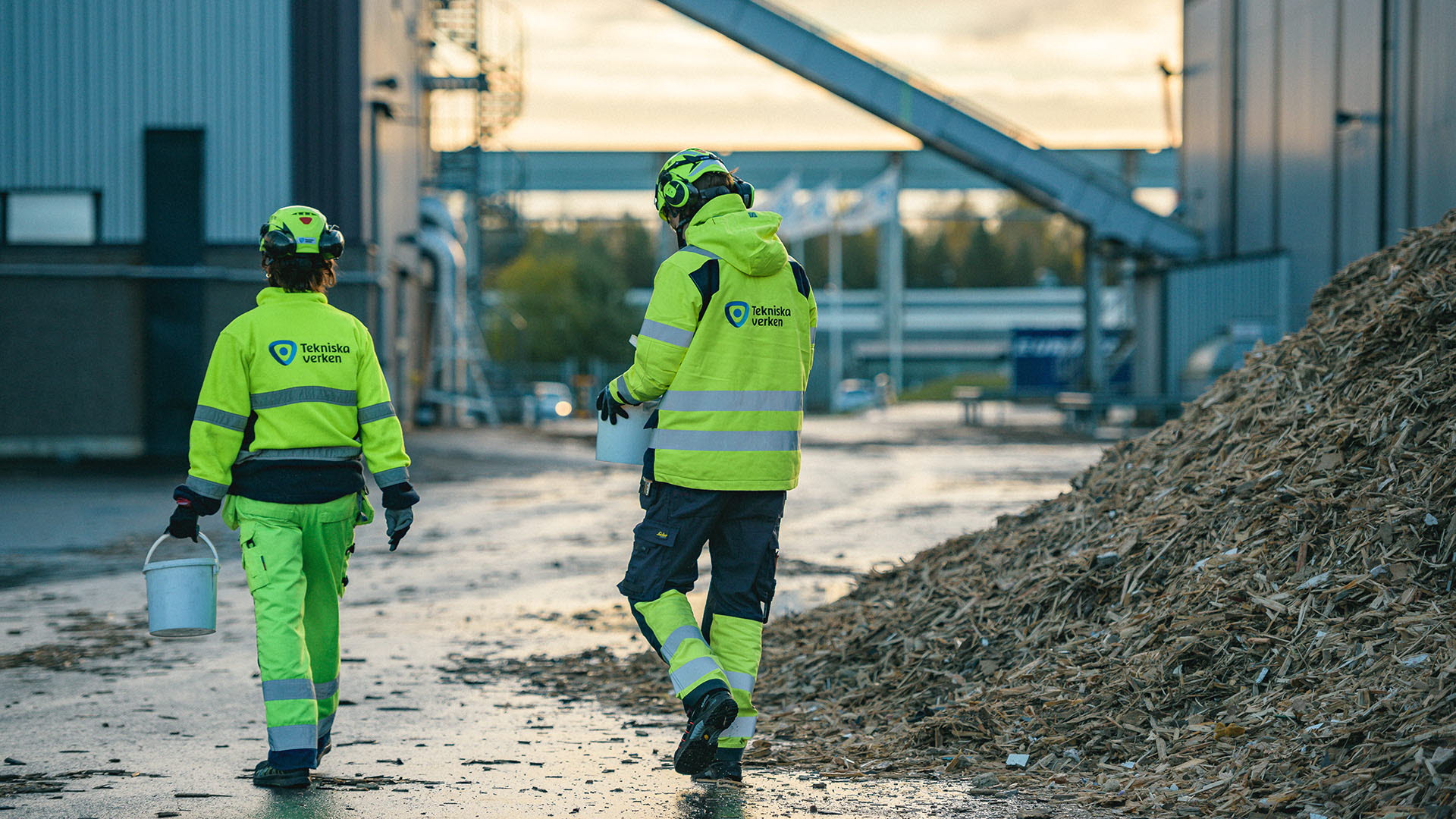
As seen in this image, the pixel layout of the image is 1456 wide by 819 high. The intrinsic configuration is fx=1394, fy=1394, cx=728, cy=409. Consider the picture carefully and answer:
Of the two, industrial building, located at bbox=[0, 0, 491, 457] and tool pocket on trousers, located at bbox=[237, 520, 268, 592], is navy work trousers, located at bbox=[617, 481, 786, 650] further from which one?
industrial building, located at bbox=[0, 0, 491, 457]

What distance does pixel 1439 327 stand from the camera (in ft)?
18.9

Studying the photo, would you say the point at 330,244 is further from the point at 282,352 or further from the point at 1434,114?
the point at 1434,114

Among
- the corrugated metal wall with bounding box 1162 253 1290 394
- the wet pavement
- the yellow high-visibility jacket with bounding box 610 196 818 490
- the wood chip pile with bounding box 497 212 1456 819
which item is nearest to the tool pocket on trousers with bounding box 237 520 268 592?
the wet pavement

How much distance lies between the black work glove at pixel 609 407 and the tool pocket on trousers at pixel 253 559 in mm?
1189

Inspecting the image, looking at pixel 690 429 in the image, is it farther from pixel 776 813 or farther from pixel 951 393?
pixel 951 393

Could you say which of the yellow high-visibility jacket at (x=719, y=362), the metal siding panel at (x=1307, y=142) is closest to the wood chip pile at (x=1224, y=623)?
the yellow high-visibility jacket at (x=719, y=362)

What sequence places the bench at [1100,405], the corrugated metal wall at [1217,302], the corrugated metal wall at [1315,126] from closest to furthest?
1. the corrugated metal wall at [1315,126]
2. the corrugated metal wall at [1217,302]
3. the bench at [1100,405]

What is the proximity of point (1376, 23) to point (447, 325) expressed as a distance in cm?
2155

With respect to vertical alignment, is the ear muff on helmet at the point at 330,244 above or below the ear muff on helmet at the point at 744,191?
below

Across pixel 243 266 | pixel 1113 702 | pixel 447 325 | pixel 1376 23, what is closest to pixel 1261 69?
pixel 1376 23

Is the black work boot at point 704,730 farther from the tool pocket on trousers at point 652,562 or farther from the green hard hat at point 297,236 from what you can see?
the green hard hat at point 297,236

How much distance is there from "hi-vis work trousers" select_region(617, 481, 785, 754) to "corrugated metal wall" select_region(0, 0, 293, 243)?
54.3ft

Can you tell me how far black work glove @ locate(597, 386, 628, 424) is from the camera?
459 centimetres

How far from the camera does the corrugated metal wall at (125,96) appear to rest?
764 inches
